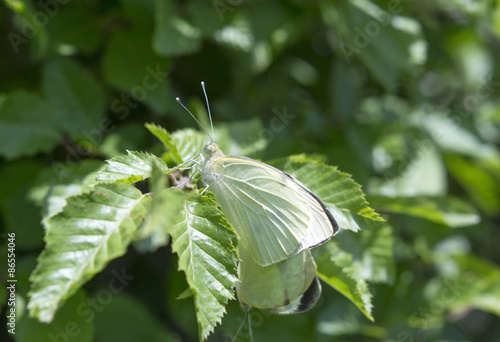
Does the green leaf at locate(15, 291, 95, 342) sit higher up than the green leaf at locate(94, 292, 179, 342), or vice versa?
the green leaf at locate(15, 291, 95, 342)

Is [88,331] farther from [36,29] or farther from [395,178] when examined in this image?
[395,178]

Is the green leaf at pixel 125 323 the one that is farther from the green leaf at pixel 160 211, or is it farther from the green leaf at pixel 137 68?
the green leaf at pixel 160 211

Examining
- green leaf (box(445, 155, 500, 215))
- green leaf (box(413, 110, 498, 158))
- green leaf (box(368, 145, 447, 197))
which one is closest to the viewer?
green leaf (box(368, 145, 447, 197))

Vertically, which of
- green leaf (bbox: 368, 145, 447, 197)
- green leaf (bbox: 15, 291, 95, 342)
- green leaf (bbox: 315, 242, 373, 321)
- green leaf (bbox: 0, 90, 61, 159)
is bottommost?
green leaf (bbox: 368, 145, 447, 197)

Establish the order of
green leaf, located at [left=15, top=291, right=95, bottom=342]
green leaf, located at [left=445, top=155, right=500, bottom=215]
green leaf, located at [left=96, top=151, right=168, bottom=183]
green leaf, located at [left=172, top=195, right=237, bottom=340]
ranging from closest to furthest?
green leaf, located at [left=172, top=195, right=237, bottom=340] → green leaf, located at [left=96, top=151, right=168, bottom=183] → green leaf, located at [left=15, top=291, right=95, bottom=342] → green leaf, located at [left=445, top=155, right=500, bottom=215]

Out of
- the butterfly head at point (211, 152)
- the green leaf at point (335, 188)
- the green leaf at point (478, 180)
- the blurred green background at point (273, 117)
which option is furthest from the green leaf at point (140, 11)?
the green leaf at point (478, 180)

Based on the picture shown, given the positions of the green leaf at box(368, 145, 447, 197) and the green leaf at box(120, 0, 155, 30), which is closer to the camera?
the green leaf at box(120, 0, 155, 30)

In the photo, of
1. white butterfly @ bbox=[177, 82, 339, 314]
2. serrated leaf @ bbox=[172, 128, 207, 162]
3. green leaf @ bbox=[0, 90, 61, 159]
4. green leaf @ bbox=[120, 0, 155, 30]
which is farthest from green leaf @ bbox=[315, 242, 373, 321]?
green leaf @ bbox=[120, 0, 155, 30]

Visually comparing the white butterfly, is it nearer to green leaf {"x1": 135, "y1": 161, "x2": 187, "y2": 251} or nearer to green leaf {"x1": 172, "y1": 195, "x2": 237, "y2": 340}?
green leaf {"x1": 172, "y1": 195, "x2": 237, "y2": 340}
